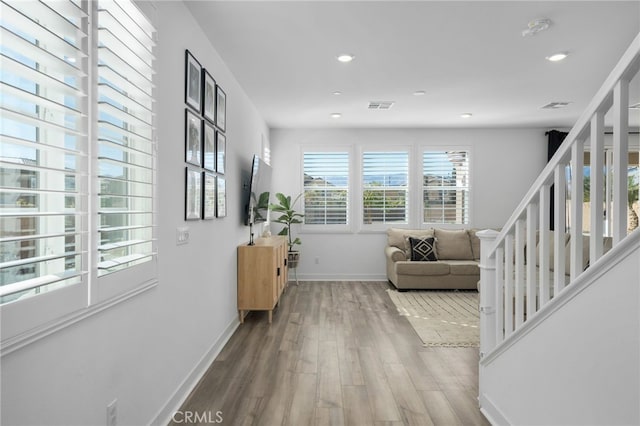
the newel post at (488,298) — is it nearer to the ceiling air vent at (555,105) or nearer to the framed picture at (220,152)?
the framed picture at (220,152)

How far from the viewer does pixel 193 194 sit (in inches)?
101

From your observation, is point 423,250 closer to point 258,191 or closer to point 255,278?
point 258,191

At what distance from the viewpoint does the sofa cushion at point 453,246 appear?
19.2ft

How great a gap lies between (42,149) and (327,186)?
535 cm

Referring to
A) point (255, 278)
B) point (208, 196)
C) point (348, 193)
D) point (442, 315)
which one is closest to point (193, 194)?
point (208, 196)

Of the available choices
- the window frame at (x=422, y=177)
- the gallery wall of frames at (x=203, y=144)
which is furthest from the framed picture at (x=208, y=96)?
the window frame at (x=422, y=177)

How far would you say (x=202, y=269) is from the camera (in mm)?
2824

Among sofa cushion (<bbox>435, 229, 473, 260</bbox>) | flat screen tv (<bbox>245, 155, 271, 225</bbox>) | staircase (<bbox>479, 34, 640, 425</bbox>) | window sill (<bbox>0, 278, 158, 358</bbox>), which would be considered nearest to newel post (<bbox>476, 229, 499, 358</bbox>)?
staircase (<bbox>479, 34, 640, 425</bbox>)

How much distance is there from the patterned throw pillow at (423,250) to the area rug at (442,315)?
19.5 inches

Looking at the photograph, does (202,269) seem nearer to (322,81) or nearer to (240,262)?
(240,262)

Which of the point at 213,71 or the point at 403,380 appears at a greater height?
the point at 213,71

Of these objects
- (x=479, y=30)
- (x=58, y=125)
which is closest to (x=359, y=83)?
(x=479, y=30)

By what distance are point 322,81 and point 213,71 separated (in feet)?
4.06

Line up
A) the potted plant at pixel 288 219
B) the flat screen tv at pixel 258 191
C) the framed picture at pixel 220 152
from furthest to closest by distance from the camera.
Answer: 1. the potted plant at pixel 288 219
2. the flat screen tv at pixel 258 191
3. the framed picture at pixel 220 152
